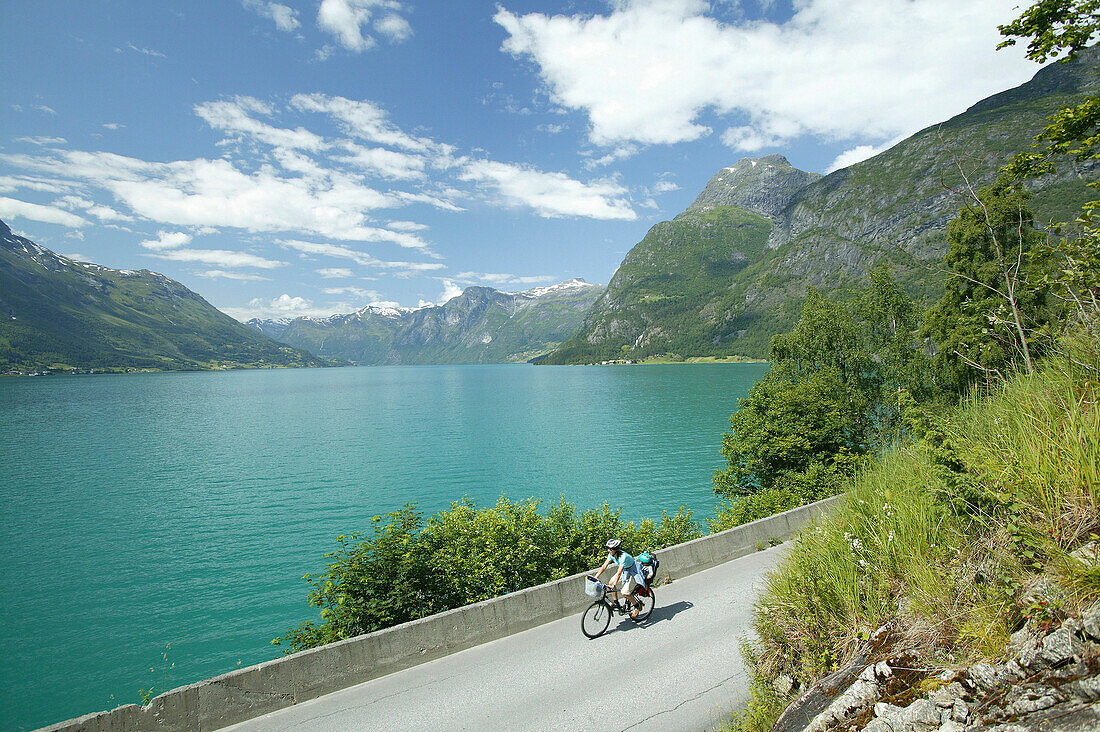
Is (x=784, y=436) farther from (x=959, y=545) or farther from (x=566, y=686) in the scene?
(x=959, y=545)

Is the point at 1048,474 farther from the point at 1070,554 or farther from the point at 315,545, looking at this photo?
the point at 315,545

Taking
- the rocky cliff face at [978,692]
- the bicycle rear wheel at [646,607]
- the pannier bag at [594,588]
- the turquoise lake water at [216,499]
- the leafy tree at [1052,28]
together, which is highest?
the leafy tree at [1052,28]

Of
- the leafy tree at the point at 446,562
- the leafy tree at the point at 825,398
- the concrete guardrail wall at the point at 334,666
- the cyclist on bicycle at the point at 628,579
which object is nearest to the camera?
the concrete guardrail wall at the point at 334,666

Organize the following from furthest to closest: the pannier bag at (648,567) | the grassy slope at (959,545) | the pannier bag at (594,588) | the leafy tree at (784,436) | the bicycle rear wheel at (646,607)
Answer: the leafy tree at (784,436), the pannier bag at (648,567), the bicycle rear wheel at (646,607), the pannier bag at (594,588), the grassy slope at (959,545)

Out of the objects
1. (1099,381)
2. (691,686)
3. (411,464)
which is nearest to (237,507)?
(411,464)

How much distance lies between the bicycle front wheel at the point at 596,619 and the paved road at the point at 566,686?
16 cm

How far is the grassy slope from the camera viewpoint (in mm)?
4141

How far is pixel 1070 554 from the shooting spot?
3.82 metres

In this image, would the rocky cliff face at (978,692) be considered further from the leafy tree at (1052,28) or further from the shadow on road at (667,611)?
the leafy tree at (1052,28)

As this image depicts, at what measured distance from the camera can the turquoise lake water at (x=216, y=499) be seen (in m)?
18.5

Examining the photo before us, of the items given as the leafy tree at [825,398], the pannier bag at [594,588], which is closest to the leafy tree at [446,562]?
the pannier bag at [594,588]

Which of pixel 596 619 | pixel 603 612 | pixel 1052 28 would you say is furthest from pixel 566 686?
pixel 1052 28

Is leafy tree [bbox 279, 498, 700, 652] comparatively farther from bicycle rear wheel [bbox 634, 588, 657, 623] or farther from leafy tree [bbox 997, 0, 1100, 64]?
leafy tree [bbox 997, 0, 1100, 64]

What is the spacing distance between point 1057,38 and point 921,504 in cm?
905
